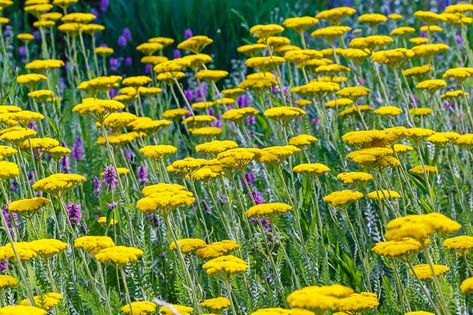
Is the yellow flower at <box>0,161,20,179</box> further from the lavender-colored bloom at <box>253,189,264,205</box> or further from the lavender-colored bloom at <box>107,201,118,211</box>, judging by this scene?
the lavender-colored bloom at <box>253,189,264,205</box>

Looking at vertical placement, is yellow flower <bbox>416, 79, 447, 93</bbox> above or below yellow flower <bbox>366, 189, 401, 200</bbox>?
above

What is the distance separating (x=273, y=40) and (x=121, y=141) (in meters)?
0.98

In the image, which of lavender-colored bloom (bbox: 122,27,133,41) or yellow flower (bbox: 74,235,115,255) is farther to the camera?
lavender-colored bloom (bbox: 122,27,133,41)

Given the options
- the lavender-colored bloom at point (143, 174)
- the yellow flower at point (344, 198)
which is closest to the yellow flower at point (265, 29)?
the lavender-colored bloom at point (143, 174)

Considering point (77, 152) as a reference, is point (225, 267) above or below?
above

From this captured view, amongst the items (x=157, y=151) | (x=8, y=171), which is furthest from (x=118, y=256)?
(x=157, y=151)

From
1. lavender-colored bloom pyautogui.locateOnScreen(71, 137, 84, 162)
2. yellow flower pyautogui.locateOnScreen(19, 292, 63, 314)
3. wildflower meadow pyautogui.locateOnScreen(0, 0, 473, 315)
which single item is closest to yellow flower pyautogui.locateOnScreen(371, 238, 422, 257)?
wildflower meadow pyautogui.locateOnScreen(0, 0, 473, 315)

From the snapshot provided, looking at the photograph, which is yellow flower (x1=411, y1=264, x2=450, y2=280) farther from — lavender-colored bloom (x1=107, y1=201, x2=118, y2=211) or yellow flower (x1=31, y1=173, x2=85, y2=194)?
lavender-colored bloom (x1=107, y1=201, x2=118, y2=211)

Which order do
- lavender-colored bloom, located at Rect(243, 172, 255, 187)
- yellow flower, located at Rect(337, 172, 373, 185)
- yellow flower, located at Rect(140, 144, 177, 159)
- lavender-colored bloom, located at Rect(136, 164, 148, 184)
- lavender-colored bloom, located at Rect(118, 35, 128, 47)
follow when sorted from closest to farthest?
yellow flower, located at Rect(337, 172, 373, 185) → yellow flower, located at Rect(140, 144, 177, 159) → lavender-colored bloom, located at Rect(243, 172, 255, 187) → lavender-colored bloom, located at Rect(136, 164, 148, 184) → lavender-colored bloom, located at Rect(118, 35, 128, 47)

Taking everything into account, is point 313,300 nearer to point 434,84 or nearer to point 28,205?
point 28,205

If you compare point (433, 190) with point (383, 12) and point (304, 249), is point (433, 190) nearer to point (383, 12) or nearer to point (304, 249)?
point (304, 249)

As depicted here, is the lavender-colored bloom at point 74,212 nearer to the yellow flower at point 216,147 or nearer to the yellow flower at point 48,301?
the yellow flower at point 216,147

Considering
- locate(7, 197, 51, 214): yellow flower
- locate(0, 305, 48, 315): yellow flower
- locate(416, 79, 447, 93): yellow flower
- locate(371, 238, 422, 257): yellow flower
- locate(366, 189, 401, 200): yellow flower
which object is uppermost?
locate(416, 79, 447, 93): yellow flower

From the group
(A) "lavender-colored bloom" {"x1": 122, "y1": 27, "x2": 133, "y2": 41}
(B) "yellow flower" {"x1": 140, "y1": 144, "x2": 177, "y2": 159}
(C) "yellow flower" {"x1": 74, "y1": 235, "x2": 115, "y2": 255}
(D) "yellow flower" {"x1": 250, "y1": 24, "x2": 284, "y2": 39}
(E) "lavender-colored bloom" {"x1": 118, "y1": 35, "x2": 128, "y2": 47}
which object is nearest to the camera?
(C) "yellow flower" {"x1": 74, "y1": 235, "x2": 115, "y2": 255}
